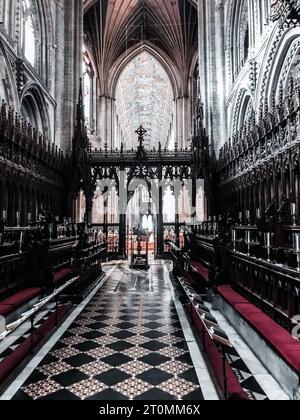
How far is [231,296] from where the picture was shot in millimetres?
5184

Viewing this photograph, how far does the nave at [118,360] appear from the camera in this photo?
2939mm

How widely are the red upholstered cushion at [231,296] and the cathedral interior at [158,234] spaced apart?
0.06 meters

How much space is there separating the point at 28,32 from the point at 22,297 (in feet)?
42.8

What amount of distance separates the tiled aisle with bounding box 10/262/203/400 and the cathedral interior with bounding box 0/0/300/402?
0.02m

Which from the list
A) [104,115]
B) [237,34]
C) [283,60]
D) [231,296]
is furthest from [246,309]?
[104,115]

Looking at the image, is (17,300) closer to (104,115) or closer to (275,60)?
(275,60)

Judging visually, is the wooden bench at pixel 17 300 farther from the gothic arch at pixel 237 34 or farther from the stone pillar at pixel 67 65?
the gothic arch at pixel 237 34

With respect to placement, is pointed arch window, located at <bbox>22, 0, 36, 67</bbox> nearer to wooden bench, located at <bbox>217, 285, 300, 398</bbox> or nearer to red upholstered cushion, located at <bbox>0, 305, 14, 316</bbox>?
red upholstered cushion, located at <bbox>0, 305, 14, 316</bbox>

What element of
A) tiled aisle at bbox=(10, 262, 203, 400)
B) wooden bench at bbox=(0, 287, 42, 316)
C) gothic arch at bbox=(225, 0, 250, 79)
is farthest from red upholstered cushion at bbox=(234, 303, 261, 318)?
gothic arch at bbox=(225, 0, 250, 79)

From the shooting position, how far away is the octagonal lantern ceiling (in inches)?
1284

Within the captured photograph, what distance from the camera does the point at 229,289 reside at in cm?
576

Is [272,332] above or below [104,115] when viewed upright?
below

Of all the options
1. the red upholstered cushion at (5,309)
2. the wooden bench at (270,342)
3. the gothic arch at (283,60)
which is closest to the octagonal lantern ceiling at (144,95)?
the gothic arch at (283,60)
